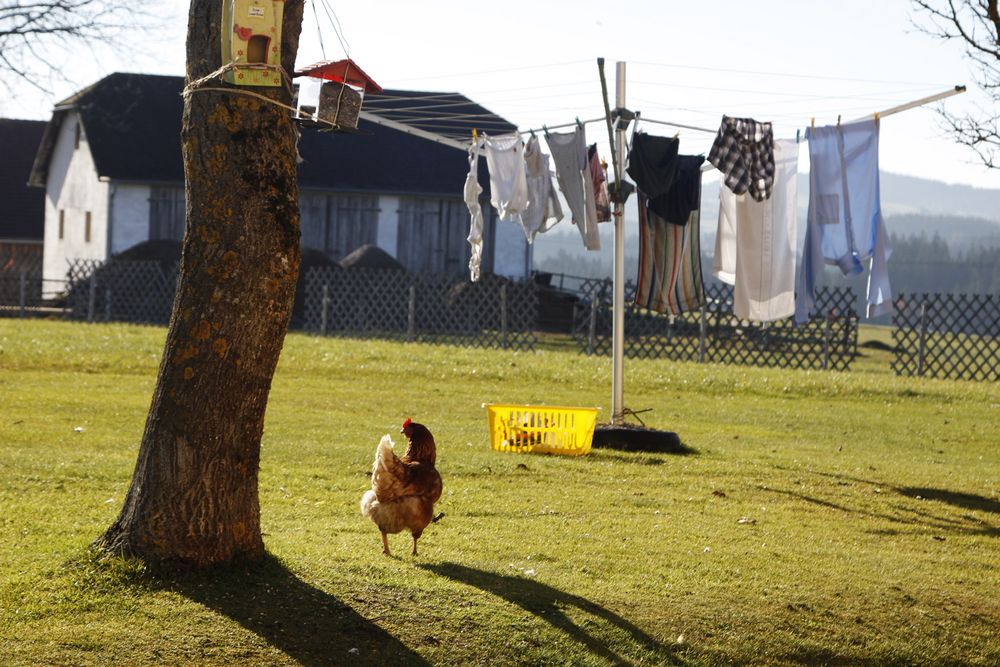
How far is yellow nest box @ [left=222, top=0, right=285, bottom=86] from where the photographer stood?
6.26 m

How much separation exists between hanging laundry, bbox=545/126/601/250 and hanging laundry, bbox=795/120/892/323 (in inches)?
83.9

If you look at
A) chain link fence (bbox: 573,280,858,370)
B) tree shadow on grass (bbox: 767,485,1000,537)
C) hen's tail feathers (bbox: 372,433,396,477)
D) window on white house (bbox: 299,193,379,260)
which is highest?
window on white house (bbox: 299,193,379,260)

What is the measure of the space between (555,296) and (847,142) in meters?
23.3

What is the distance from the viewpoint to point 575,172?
13.2m

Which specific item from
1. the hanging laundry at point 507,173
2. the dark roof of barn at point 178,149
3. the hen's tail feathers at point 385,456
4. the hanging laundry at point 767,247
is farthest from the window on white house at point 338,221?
the hen's tail feathers at point 385,456

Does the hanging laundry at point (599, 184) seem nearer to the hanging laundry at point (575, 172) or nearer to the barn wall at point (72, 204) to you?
the hanging laundry at point (575, 172)

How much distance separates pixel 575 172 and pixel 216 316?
727cm

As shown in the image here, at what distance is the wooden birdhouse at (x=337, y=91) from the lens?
7.71 m

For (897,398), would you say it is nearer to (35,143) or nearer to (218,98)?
(218,98)

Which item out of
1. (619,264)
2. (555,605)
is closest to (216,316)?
(555,605)

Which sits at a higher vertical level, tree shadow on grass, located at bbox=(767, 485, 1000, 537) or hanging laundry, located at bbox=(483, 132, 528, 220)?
hanging laundry, located at bbox=(483, 132, 528, 220)

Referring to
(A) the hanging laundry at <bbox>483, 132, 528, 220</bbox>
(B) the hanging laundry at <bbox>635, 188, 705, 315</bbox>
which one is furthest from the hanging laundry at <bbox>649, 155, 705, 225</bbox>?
(A) the hanging laundry at <bbox>483, 132, 528, 220</bbox>

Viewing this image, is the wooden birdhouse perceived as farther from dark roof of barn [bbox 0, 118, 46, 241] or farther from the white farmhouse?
dark roof of barn [bbox 0, 118, 46, 241]

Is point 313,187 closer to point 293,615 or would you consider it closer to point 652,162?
point 652,162
